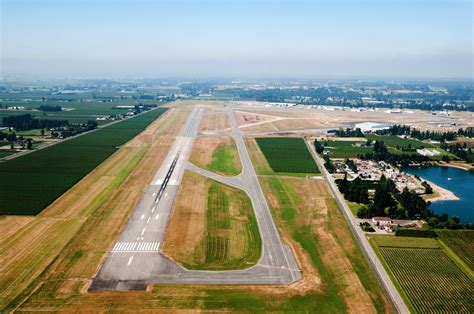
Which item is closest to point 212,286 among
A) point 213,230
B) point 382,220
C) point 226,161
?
point 213,230

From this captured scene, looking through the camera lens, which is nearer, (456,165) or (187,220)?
(187,220)

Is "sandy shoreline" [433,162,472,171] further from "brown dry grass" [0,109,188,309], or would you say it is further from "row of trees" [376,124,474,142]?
"brown dry grass" [0,109,188,309]

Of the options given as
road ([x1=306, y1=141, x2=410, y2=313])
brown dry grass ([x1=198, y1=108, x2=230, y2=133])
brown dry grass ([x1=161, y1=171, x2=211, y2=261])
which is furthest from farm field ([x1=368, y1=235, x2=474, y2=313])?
brown dry grass ([x1=198, y1=108, x2=230, y2=133])

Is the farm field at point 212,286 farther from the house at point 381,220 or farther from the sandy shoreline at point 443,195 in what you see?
the sandy shoreline at point 443,195

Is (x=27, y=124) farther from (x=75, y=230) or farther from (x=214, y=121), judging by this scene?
(x=75, y=230)

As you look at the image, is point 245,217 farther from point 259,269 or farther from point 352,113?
point 352,113
